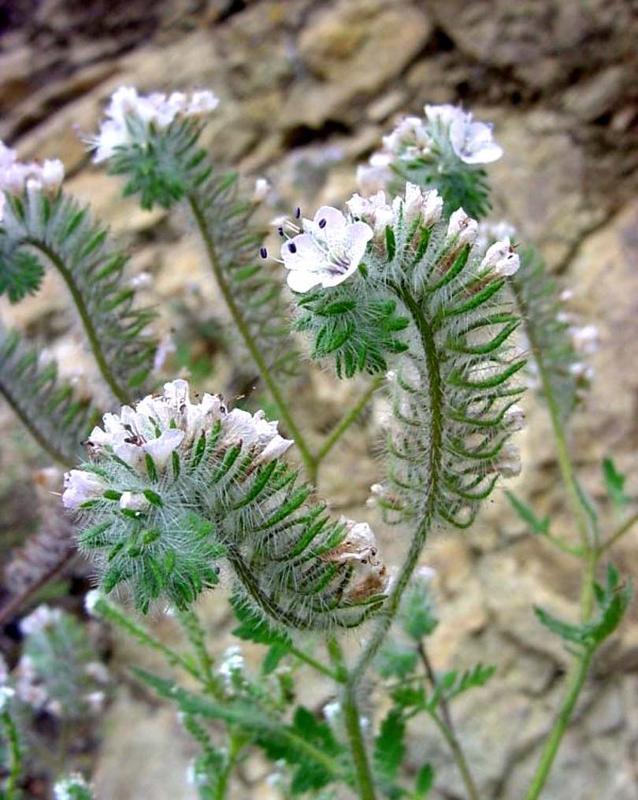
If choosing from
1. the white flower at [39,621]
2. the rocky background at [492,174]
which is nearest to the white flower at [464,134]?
the rocky background at [492,174]

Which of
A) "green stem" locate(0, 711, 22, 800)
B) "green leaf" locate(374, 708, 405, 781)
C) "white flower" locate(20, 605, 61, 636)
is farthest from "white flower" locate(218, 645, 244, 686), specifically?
"white flower" locate(20, 605, 61, 636)

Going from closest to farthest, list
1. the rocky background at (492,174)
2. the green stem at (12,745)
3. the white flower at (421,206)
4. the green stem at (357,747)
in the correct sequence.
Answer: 1. the white flower at (421,206)
2. the green stem at (357,747)
3. the green stem at (12,745)
4. the rocky background at (492,174)

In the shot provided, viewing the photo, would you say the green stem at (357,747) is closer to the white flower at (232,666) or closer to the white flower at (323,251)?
the white flower at (232,666)

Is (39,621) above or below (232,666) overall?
above

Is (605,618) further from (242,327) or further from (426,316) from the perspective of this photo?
(242,327)

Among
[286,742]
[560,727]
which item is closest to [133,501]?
[286,742]

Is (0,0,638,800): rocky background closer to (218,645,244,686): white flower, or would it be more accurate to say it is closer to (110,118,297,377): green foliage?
(110,118,297,377): green foliage

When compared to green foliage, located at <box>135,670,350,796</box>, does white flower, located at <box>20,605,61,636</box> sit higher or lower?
higher
